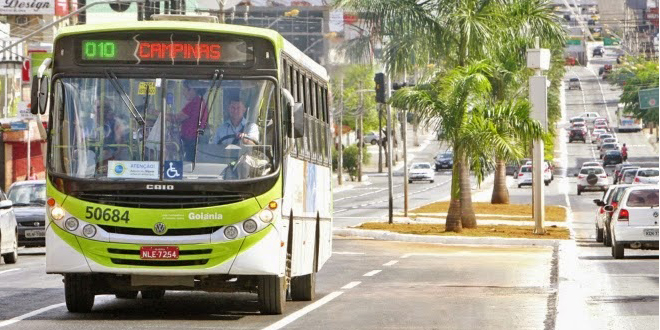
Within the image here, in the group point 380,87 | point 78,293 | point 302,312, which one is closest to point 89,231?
point 78,293

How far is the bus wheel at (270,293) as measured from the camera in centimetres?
1644

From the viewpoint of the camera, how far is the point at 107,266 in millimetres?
15695

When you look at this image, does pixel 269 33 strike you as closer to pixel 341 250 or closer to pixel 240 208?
pixel 240 208

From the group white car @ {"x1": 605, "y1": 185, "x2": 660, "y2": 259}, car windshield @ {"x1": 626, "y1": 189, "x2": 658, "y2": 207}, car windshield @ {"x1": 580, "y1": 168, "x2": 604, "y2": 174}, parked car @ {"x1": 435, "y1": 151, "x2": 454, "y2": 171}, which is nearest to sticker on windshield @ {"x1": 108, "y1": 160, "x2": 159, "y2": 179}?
white car @ {"x1": 605, "y1": 185, "x2": 660, "y2": 259}

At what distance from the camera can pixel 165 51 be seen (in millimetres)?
16281

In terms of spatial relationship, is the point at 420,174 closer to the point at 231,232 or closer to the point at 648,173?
the point at 648,173

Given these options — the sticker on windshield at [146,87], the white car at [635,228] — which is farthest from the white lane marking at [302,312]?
the white car at [635,228]

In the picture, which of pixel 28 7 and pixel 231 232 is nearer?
pixel 231 232

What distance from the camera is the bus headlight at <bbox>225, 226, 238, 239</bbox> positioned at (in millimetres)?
15805

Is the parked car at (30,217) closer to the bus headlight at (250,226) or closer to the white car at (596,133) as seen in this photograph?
the bus headlight at (250,226)

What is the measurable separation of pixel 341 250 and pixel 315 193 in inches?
645

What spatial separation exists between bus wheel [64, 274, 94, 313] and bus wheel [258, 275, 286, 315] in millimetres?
1789

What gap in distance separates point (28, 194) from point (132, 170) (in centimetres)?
2079

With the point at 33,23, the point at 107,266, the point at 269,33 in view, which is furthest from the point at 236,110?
the point at 33,23
